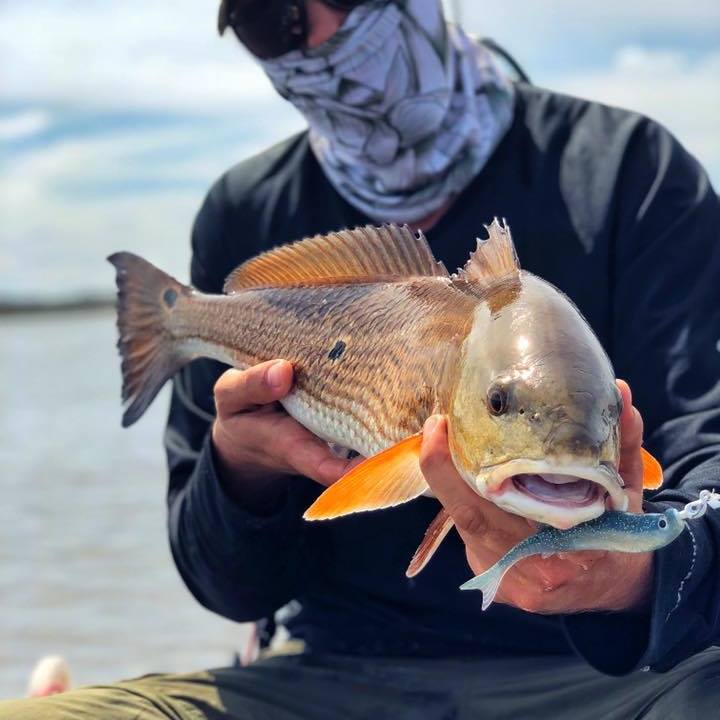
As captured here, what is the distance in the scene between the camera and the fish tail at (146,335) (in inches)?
120

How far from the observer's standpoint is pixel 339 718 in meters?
2.89

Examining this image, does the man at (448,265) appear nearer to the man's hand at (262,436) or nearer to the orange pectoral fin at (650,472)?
the man's hand at (262,436)

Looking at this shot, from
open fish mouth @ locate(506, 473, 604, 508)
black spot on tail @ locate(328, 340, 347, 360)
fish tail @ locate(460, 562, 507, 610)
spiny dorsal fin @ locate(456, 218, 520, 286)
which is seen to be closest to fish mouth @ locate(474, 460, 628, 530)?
open fish mouth @ locate(506, 473, 604, 508)

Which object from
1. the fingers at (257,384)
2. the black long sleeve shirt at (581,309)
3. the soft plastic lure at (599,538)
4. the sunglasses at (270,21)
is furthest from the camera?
the sunglasses at (270,21)

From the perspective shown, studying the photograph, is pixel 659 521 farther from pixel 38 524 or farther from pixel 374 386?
pixel 38 524

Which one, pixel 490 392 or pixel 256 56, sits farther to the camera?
pixel 256 56

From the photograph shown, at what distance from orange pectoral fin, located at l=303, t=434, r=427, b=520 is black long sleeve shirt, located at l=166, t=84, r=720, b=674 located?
0.88 m

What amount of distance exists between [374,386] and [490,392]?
0.58 meters

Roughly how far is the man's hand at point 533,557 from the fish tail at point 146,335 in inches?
51.8

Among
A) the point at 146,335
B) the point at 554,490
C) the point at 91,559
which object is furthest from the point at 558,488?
the point at 91,559

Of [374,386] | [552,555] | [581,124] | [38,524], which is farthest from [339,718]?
[38,524]

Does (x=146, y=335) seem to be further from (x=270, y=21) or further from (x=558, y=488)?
(x=558, y=488)

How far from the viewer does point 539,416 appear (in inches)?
63.6

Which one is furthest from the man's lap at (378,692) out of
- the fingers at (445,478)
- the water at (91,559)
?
the water at (91,559)
